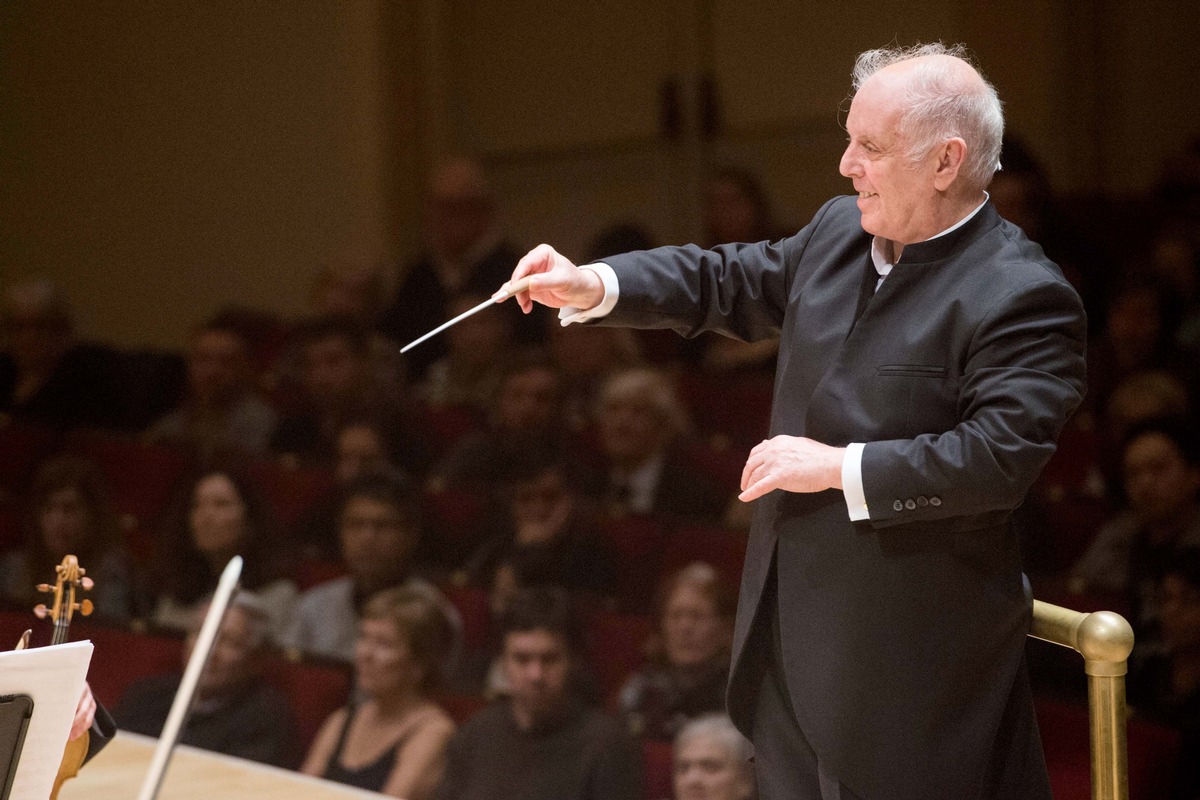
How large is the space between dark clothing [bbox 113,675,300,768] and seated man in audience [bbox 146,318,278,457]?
1.01m

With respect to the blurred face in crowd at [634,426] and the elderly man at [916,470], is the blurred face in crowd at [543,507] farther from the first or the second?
the elderly man at [916,470]

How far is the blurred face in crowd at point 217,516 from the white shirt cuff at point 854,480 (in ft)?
6.61

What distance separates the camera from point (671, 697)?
2.17 m

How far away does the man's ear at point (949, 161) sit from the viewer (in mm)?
979

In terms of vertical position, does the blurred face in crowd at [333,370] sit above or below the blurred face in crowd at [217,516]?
above

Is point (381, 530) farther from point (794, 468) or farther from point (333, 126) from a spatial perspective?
point (333, 126)

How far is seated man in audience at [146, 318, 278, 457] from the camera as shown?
3.40m

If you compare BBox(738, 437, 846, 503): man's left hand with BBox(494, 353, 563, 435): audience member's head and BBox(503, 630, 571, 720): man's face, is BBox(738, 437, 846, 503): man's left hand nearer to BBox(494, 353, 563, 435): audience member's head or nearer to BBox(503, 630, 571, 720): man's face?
BBox(503, 630, 571, 720): man's face

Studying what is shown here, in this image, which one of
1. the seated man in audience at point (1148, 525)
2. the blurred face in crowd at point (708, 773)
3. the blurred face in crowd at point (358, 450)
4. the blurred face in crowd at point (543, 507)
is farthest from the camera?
the blurred face in crowd at point (358, 450)

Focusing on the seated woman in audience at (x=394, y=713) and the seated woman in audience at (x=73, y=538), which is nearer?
the seated woman in audience at (x=394, y=713)

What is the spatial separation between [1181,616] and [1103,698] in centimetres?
109

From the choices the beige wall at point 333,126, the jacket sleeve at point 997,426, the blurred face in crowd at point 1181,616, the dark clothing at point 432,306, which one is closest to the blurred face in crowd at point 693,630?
the blurred face in crowd at point 1181,616

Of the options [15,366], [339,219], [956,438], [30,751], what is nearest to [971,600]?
[956,438]

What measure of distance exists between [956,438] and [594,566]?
162cm
